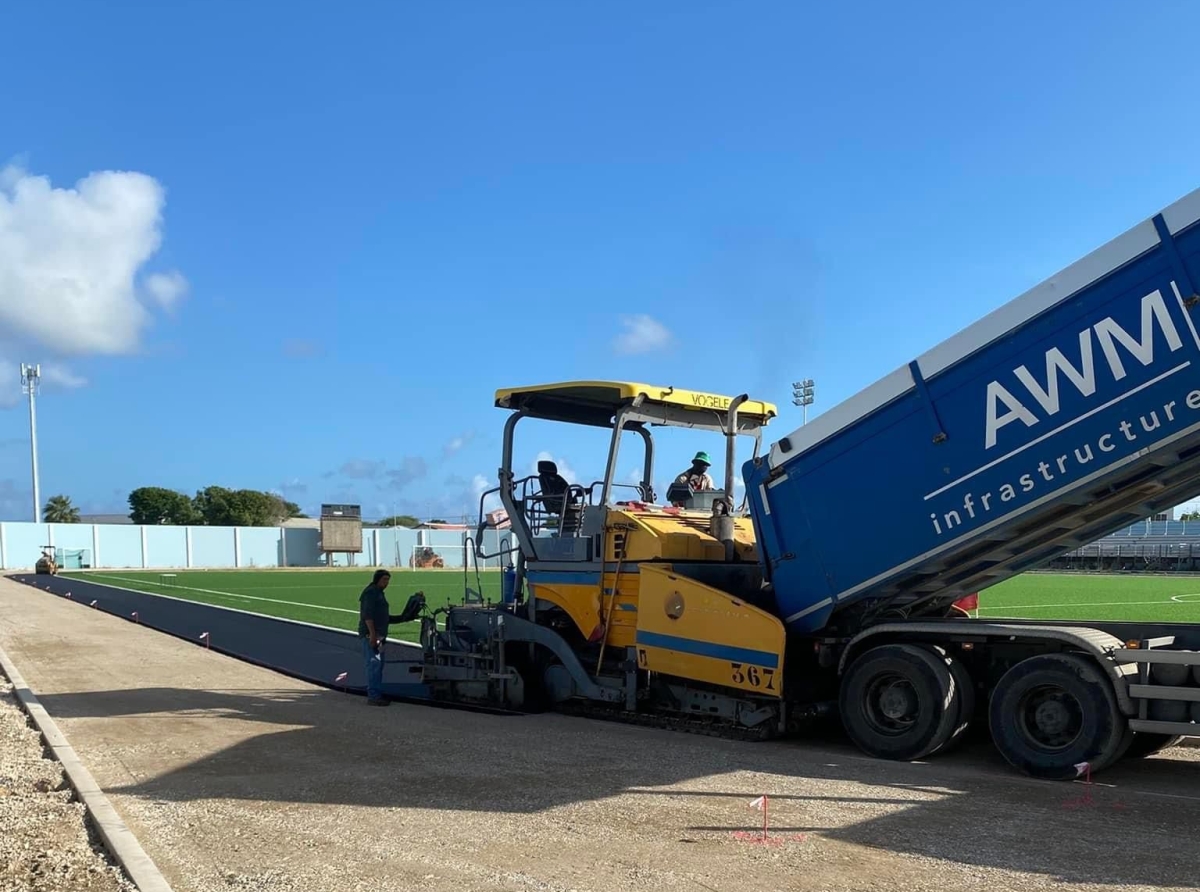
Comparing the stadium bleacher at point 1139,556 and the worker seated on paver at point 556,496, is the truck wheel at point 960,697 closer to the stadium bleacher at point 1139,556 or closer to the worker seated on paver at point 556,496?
the worker seated on paver at point 556,496

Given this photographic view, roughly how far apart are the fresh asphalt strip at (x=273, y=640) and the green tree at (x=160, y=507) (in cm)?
7994

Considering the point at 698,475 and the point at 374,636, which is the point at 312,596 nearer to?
the point at 374,636

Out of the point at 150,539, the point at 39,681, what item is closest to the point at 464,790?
the point at 39,681

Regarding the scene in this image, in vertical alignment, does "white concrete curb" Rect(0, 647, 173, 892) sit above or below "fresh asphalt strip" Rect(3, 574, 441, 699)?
above

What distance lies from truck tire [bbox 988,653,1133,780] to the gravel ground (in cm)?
582

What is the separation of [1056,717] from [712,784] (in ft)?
8.21

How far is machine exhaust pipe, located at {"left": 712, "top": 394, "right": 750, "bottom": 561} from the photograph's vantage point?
9586 mm

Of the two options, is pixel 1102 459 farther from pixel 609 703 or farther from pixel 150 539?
pixel 150 539

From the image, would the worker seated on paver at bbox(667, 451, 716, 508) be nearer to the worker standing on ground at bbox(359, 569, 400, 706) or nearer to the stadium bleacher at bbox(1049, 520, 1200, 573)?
the worker standing on ground at bbox(359, 569, 400, 706)

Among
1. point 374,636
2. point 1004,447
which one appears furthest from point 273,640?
point 1004,447

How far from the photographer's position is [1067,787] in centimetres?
716

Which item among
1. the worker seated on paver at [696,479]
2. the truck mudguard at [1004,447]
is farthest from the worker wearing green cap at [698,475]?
the truck mudguard at [1004,447]

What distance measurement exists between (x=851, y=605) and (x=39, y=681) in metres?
10.4

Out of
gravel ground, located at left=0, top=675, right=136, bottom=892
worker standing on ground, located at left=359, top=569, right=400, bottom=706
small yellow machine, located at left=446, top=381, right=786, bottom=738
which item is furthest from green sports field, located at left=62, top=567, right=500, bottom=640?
gravel ground, located at left=0, top=675, right=136, bottom=892
